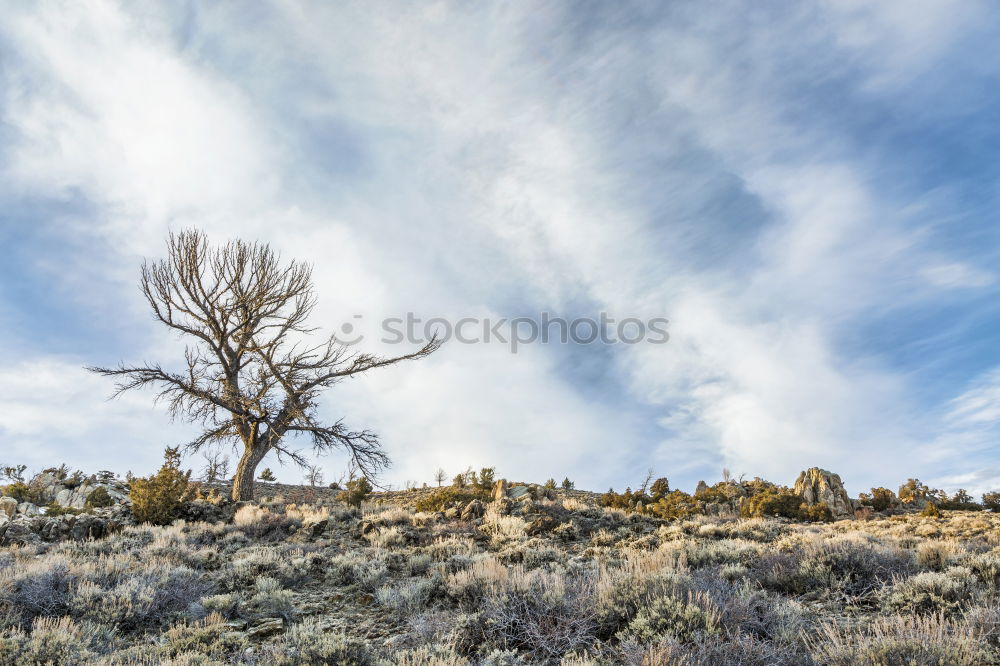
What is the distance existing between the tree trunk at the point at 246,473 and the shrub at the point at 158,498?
9.16 feet

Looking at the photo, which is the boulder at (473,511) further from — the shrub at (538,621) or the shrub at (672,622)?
the shrub at (672,622)

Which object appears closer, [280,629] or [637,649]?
[637,649]

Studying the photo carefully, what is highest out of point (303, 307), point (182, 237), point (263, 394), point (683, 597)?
point (182, 237)

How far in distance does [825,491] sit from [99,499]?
104 ft

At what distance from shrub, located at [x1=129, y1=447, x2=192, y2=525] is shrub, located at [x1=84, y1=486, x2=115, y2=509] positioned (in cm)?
675

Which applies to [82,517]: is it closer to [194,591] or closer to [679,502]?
[194,591]

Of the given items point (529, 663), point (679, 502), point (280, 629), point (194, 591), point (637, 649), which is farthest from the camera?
point (679, 502)

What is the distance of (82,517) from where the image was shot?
13.8 meters

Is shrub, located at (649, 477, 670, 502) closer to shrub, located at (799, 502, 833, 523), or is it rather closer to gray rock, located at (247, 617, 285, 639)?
shrub, located at (799, 502, 833, 523)

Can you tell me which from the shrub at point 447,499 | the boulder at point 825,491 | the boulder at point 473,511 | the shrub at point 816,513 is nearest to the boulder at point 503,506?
the boulder at point 473,511

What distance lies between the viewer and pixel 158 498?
1549 cm

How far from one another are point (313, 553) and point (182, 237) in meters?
15.8

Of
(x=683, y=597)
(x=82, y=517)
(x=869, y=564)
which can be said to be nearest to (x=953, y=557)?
(x=869, y=564)

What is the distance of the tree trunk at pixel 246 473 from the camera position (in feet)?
63.9
